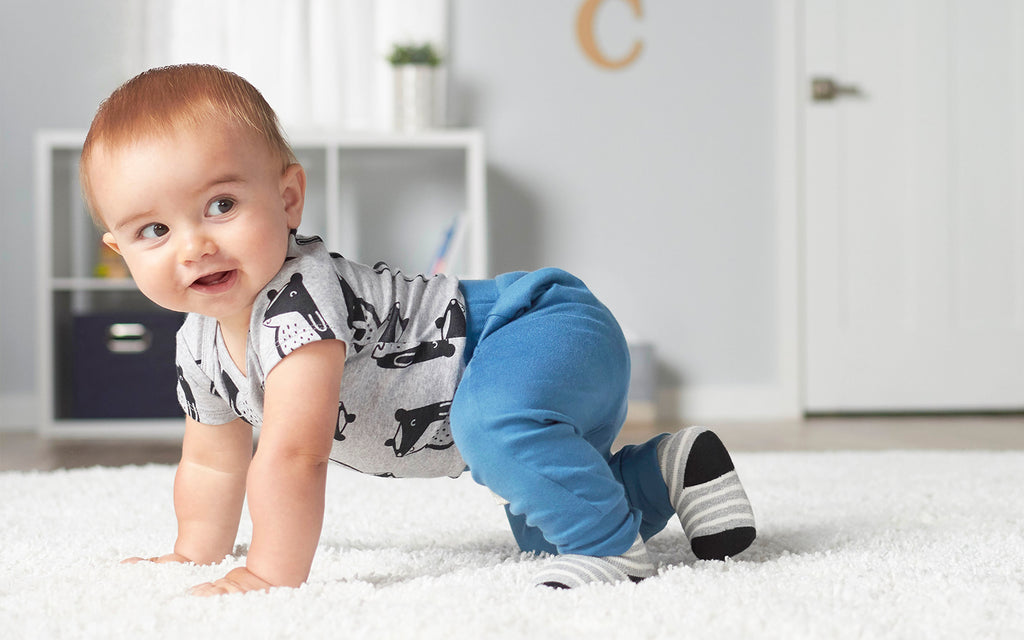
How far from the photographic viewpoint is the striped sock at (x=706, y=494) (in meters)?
0.80

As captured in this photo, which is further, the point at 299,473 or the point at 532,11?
the point at 532,11

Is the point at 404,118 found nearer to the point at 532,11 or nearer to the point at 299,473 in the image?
the point at 532,11

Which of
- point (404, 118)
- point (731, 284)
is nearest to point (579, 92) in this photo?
point (404, 118)

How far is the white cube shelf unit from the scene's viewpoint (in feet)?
7.70

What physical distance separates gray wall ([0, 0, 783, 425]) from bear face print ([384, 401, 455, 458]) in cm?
189

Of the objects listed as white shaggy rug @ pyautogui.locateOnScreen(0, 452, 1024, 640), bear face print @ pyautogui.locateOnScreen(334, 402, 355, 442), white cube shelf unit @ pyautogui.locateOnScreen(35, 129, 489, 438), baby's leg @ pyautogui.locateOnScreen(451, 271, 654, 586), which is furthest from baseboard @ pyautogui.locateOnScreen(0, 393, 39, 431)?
baby's leg @ pyautogui.locateOnScreen(451, 271, 654, 586)

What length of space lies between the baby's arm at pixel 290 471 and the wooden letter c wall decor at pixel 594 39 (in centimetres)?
217

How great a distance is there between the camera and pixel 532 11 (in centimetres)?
271

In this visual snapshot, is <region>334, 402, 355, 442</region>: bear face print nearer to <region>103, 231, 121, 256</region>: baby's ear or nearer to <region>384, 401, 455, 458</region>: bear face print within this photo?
<region>384, 401, 455, 458</region>: bear face print

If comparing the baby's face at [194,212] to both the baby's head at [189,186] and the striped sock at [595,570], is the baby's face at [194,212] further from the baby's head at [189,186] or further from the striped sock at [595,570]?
the striped sock at [595,570]

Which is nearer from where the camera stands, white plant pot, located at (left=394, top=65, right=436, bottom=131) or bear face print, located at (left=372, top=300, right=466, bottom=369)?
bear face print, located at (left=372, top=300, right=466, bottom=369)

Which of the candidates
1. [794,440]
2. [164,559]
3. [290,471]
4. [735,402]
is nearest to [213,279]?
[290,471]

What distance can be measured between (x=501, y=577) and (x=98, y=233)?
222cm

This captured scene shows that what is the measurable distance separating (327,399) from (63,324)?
2.08 meters
